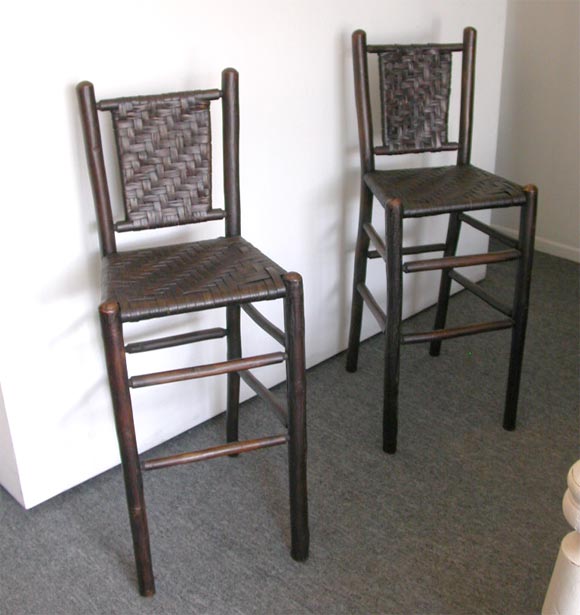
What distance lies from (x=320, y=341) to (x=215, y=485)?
638mm

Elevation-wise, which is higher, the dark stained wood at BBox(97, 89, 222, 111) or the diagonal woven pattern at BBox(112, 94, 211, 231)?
the dark stained wood at BBox(97, 89, 222, 111)

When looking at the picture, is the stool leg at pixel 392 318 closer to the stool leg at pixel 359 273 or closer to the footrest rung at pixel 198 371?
the stool leg at pixel 359 273

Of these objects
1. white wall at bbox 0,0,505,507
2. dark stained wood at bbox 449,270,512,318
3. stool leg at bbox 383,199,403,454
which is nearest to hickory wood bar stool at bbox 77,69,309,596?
white wall at bbox 0,0,505,507

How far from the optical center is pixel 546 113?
10.1ft

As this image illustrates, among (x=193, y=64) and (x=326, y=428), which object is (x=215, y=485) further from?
(x=193, y=64)

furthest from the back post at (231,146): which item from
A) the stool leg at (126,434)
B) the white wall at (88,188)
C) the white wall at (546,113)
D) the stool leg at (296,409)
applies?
the white wall at (546,113)

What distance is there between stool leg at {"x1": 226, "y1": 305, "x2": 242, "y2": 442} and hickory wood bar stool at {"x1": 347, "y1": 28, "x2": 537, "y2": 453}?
362mm

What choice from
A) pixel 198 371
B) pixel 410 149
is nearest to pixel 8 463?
pixel 198 371

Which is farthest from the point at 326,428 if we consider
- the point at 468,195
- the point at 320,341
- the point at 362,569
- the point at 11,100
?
the point at 11,100

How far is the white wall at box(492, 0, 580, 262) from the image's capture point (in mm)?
2936

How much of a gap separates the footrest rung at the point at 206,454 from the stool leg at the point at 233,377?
32 centimetres

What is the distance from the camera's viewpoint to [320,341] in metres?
2.35

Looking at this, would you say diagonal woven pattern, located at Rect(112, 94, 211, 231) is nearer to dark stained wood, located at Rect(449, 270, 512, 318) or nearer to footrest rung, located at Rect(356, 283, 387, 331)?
footrest rung, located at Rect(356, 283, 387, 331)

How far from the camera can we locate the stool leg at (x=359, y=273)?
6.85 ft
